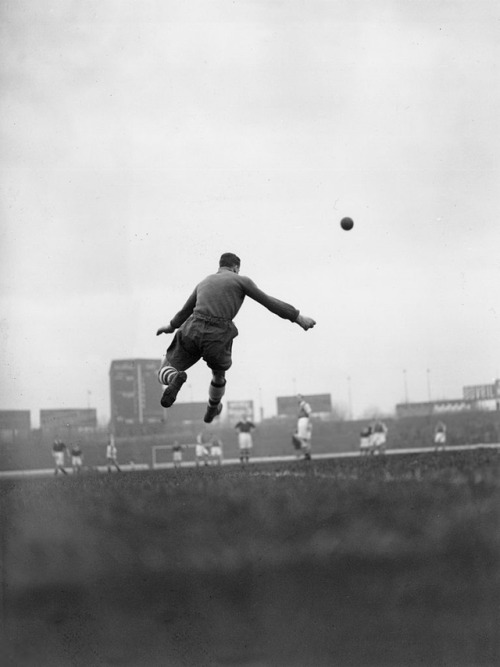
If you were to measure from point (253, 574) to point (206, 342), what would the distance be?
2.15 metres

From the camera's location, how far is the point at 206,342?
335 inches

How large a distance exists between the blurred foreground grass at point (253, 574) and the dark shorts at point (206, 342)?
1.76 meters

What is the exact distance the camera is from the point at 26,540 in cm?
915

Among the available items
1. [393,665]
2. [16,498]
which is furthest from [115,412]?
[393,665]

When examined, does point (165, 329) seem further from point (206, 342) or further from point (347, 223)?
point (347, 223)

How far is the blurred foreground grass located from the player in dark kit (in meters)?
1.45

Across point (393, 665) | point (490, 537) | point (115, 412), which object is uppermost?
point (115, 412)

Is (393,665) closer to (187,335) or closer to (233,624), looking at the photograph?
(233,624)

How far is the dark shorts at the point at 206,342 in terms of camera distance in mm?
8500

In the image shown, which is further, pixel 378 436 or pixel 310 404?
pixel 310 404

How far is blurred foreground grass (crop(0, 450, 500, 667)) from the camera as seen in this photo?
303 inches

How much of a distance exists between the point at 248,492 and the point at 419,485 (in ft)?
6.49

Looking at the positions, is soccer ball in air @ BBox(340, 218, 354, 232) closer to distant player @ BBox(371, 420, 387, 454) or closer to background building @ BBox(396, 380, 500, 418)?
distant player @ BBox(371, 420, 387, 454)

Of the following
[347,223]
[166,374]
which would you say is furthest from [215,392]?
[347,223]
